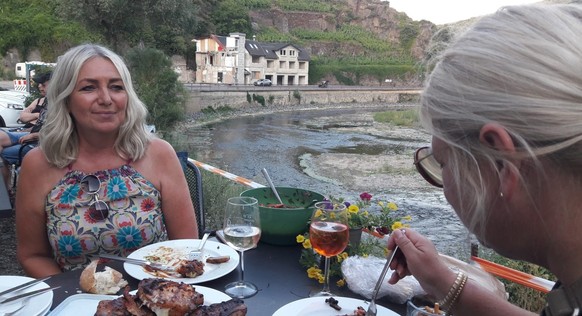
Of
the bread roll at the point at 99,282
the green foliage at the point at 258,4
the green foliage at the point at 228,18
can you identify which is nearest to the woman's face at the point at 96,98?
the bread roll at the point at 99,282

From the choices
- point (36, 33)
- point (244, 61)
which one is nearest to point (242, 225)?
point (36, 33)

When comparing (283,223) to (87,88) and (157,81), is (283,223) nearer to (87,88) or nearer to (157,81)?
(87,88)

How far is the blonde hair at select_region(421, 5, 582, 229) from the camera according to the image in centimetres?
80

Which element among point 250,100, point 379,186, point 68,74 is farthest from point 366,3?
point 68,74

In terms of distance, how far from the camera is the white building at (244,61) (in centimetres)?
5938

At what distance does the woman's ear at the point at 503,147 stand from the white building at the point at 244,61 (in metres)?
59.5

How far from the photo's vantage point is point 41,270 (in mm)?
2309

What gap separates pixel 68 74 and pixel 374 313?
1.96 meters

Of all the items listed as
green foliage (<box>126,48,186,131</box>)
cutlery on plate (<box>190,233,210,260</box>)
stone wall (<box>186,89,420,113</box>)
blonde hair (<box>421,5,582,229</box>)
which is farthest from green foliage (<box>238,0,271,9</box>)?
blonde hair (<box>421,5,582,229</box>)

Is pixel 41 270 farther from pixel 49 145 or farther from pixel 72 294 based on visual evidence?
pixel 72 294

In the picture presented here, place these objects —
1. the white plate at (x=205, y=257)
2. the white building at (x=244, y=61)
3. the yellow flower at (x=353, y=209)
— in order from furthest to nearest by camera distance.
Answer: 1. the white building at (x=244, y=61)
2. the yellow flower at (x=353, y=209)
3. the white plate at (x=205, y=257)

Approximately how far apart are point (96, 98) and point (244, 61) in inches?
2411

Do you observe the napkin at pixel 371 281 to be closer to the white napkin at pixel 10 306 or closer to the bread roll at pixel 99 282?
the bread roll at pixel 99 282

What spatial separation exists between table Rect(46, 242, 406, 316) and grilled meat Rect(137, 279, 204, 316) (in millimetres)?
255
